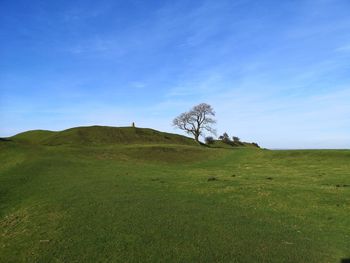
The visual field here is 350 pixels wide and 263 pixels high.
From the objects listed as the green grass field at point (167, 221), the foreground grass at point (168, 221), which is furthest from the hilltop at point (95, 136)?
the foreground grass at point (168, 221)

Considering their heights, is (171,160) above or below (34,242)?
above

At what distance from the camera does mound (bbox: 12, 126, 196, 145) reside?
A: 68.7 metres

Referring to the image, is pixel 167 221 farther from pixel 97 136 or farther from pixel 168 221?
pixel 97 136

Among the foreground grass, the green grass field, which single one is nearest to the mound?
the green grass field

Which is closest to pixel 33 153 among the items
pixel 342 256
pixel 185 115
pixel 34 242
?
pixel 34 242

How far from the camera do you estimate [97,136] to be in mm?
73188

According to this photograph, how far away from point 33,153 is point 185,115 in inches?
2283

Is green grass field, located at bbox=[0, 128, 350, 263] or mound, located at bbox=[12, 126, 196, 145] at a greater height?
mound, located at bbox=[12, 126, 196, 145]

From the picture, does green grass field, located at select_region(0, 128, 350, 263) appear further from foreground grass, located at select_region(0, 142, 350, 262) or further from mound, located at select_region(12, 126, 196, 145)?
mound, located at select_region(12, 126, 196, 145)

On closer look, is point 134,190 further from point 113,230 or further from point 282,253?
point 282,253

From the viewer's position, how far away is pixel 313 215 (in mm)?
15602

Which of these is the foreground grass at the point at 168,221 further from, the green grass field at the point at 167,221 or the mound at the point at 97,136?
the mound at the point at 97,136

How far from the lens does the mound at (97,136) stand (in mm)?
68688

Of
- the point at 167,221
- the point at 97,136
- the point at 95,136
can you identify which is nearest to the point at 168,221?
the point at 167,221
